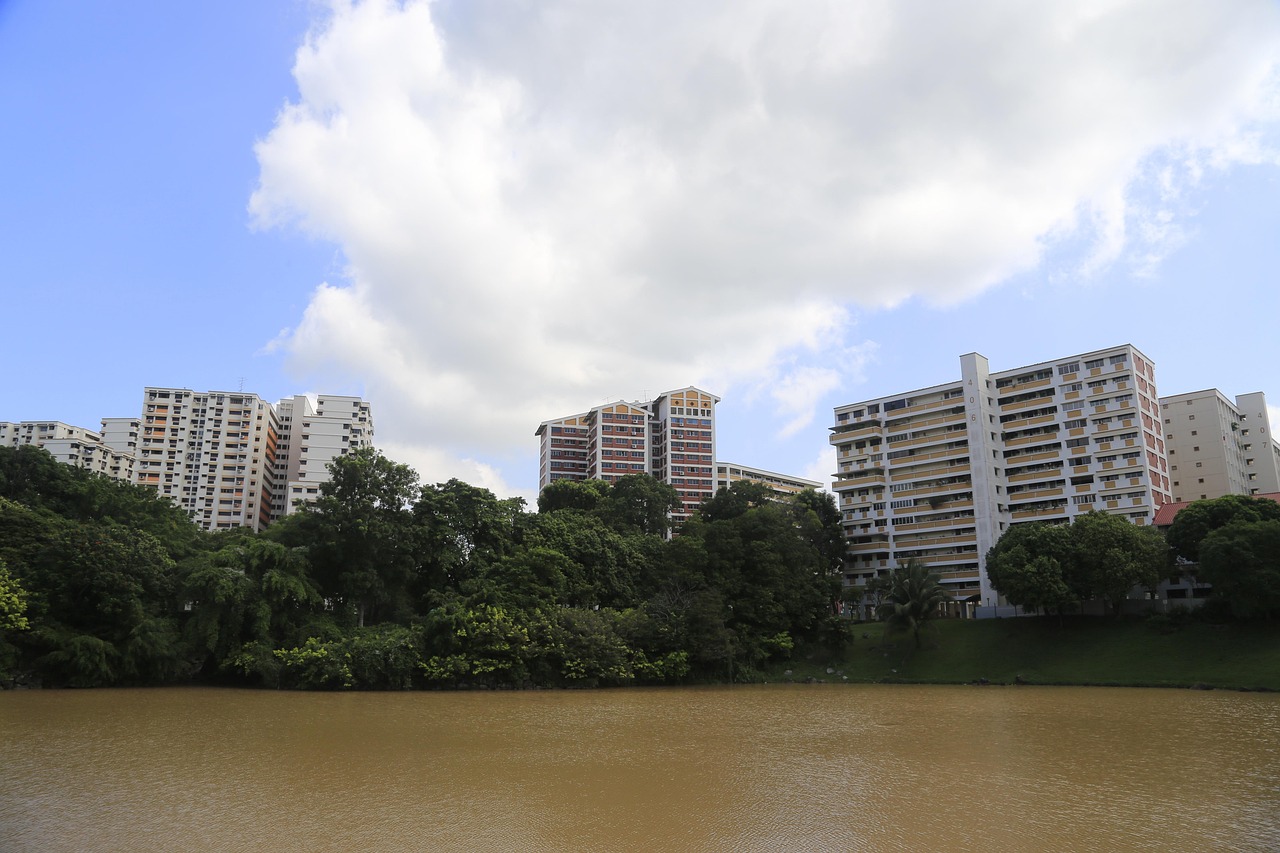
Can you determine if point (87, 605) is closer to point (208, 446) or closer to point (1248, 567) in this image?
point (1248, 567)

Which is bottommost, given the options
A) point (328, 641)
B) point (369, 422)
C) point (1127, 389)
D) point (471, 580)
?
point (328, 641)

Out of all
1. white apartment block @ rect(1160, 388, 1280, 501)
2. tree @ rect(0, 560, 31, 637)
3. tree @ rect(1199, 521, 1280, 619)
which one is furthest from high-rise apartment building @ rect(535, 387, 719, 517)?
tree @ rect(0, 560, 31, 637)

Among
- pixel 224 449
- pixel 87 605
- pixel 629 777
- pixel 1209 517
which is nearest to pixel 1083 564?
pixel 1209 517

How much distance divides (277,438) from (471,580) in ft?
223

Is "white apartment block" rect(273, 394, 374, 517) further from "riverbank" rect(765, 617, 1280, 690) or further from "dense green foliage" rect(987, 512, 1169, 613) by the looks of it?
"dense green foliage" rect(987, 512, 1169, 613)

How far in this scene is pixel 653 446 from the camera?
8844cm

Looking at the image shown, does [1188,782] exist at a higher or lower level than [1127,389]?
lower

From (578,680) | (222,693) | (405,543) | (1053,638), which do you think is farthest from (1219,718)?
(222,693)

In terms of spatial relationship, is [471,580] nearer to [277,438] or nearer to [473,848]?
[473,848]

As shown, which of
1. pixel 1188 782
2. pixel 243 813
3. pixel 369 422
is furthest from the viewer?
pixel 369 422

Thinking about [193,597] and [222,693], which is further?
[193,597]

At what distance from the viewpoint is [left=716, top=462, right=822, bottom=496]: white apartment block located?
298ft

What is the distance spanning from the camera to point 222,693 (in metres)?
27.8

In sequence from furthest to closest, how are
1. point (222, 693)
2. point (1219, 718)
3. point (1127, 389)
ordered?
point (1127, 389)
point (222, 693)
point (1219, 718)
